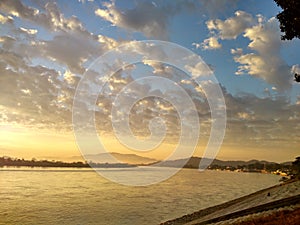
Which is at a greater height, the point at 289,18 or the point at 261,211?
the point at 289,18

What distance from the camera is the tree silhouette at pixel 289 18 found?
17625 millimetres

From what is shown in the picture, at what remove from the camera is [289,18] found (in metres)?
19.0

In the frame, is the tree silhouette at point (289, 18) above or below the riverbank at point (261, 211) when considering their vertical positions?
above

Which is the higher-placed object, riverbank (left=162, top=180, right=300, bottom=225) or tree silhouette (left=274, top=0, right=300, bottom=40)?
tree silhouette (left=274, top=0, right=300, bottom=40)

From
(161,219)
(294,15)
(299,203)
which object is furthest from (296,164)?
(161,219)

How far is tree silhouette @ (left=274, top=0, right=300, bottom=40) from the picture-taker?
57.8 ft

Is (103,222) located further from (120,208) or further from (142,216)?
(120,208)

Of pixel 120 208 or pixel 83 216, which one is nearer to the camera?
pixel 83 216

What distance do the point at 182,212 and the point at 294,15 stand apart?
37.0m

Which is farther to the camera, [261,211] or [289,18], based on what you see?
[261,211]

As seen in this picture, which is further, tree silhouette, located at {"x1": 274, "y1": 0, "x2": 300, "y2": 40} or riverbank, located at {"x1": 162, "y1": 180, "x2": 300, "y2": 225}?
riverbank, located at {"x1": 162, "y1": 180, "x2": 300, "y2": 225}

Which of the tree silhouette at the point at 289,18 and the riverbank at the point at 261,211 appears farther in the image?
the riverbank at the point at 261,211

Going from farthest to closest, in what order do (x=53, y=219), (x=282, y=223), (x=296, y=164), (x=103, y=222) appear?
(x=53, y=219), (x=103, y=222), (x=296, y=164), (x=282, y=223)

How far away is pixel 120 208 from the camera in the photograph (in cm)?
5484
